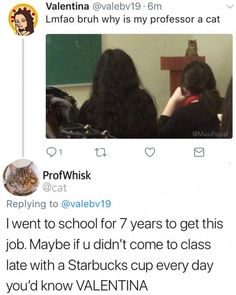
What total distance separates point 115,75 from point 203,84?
22 cm

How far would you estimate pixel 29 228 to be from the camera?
35.3 inches

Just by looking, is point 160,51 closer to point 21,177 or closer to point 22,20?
point 22,20

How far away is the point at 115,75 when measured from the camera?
0.90 metres

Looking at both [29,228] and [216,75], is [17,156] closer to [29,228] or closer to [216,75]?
[29,228]

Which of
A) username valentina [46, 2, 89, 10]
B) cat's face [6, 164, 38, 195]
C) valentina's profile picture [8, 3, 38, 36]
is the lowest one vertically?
cat's face [6, 164, 38, 195]

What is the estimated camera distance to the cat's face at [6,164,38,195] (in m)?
0.88

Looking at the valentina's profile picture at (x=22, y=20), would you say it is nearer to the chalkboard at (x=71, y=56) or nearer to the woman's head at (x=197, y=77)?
the chalkboard at (x=71, y=56)

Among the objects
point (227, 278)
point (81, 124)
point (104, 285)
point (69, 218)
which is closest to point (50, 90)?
point (81, 124)

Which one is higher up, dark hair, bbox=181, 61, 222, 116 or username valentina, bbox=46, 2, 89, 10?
username valentina, bbox=46, 2, 89, 10

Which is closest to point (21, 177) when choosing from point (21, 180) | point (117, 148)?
point (21, 180)

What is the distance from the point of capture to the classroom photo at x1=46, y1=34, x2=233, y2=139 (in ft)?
2.82

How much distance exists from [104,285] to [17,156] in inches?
15.3

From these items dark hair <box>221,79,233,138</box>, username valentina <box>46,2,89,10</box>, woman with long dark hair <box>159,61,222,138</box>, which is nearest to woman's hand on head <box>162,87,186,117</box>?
woman with long dark hair <box>159,61,222,138</box>

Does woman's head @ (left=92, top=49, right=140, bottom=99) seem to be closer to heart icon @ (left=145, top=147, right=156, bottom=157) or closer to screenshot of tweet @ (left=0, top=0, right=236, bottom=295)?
screenshot of tweet @ (left=0, top=0, right=236, bottom=295)
